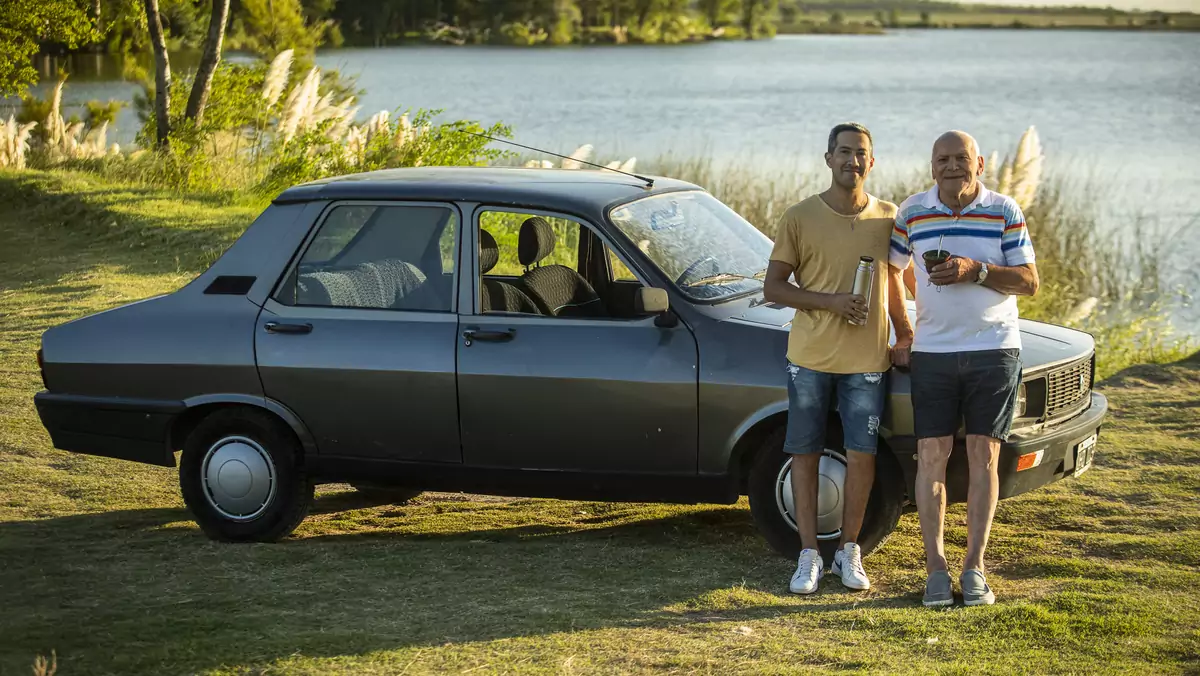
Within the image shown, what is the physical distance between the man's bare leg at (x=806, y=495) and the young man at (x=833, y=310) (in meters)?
0.02

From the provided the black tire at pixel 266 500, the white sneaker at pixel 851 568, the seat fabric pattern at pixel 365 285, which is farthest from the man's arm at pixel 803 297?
the black tire at pixel 266 500

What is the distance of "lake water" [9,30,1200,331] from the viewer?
29.5 metres

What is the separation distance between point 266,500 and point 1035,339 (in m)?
3.82

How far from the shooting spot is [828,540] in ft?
21.4

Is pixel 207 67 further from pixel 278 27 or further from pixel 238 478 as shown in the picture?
pixel 238 478

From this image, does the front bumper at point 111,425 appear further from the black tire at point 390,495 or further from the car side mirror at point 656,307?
the car side mirror at point 656,307

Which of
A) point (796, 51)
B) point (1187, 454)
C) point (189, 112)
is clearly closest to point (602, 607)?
point (1187, 454)

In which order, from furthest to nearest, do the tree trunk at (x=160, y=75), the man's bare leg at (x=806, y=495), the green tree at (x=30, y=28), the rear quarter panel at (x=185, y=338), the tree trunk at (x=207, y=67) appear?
1. the green tree at (x=30, y=28)
2. the tree trunk at (x=160, y=75)
3. the tree trunk at (x=207, y=67)
4. the rear quarter panel at (x=185, y=338)
5. the man's bare leg at (x=806, y=495)

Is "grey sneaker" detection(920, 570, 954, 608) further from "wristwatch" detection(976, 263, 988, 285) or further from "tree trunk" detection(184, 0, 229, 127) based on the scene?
"tree trunk" detection(184, 0, 229, 127)

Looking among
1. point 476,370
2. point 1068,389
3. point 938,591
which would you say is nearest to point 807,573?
point 938,591

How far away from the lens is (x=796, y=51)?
376ft

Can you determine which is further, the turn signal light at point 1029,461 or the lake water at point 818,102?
the lake water at point 818,102

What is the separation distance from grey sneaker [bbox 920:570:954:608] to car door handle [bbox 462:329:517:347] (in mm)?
2189

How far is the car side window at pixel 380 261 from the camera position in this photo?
7.03 meters
